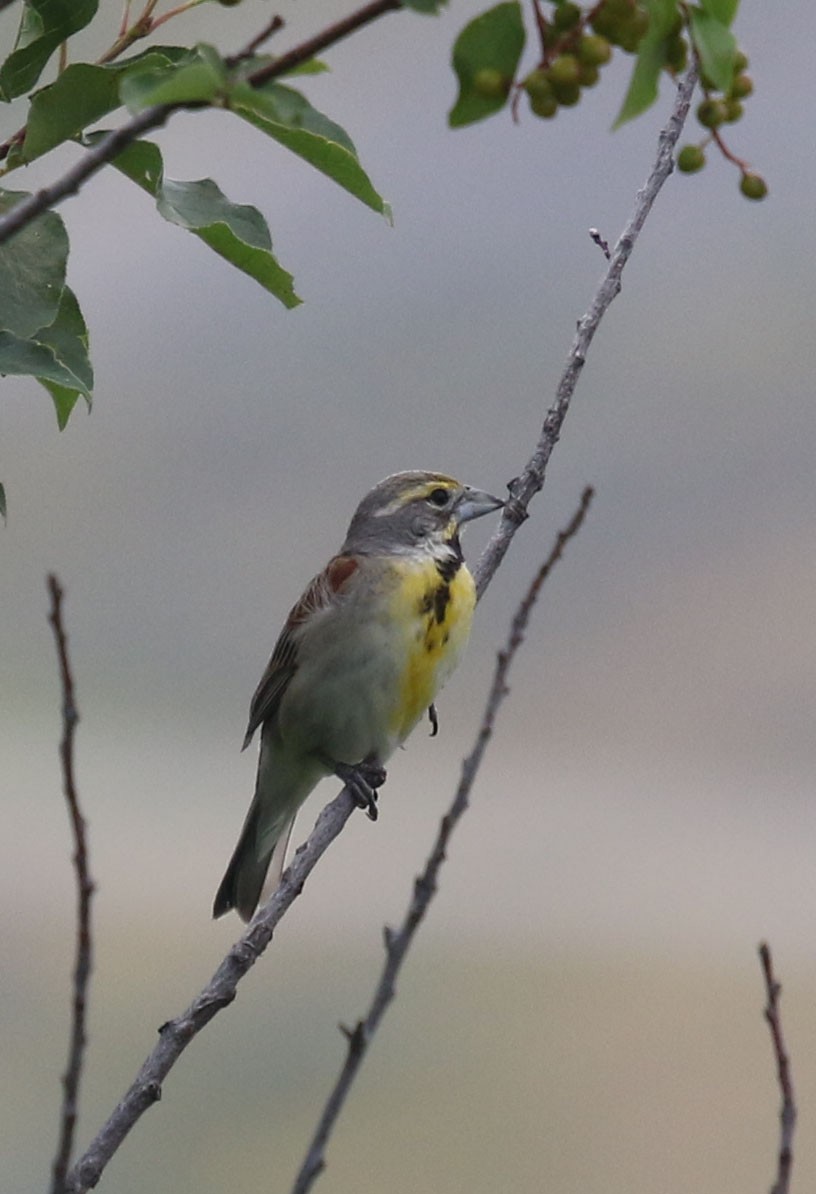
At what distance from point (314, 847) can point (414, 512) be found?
123 centimetres

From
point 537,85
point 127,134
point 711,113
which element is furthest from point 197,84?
point 711,113

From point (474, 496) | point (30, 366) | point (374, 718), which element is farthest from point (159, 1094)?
point (474, 496)

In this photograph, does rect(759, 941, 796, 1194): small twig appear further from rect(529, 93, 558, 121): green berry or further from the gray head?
the gray head

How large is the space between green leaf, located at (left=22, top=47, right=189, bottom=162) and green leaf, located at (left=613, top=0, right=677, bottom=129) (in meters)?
0.52

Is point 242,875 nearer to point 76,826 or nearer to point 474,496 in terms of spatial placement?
point 474,496

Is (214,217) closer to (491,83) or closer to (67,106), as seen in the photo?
(67,106)

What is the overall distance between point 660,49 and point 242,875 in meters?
2.30

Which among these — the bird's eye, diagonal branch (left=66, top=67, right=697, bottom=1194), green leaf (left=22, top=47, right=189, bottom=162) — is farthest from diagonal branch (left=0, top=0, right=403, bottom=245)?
the bird's eye

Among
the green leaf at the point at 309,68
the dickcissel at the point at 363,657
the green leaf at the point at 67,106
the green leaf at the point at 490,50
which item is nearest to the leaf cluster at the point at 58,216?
the green leaf at the point at 67,106

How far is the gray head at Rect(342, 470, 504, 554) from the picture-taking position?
2.95 metres

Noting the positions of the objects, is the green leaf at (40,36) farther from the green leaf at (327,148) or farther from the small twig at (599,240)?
the small twig at (599,240)

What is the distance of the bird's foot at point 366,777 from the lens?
8.79ft

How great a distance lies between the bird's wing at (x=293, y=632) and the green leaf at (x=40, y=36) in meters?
1.53

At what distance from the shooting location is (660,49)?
916 mm
